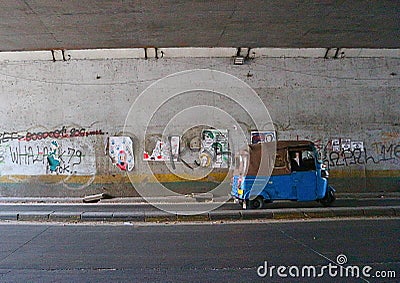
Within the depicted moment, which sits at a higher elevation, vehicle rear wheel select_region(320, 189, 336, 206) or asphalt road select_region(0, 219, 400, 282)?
vehicle rear wheel select_region(320, 189, 336, 206)

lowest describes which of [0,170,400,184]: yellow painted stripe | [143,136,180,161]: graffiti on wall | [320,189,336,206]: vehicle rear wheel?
[320,189,336,206]: vehicle rear wheel

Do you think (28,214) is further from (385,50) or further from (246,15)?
(385,50)

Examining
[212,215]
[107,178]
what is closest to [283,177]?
[212,215]

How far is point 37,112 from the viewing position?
19719 millimetres

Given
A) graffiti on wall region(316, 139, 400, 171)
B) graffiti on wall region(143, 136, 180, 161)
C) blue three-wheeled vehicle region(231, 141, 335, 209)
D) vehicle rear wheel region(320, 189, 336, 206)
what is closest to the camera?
blue three-wheeled vehicle region(231, 141, 335, 209)

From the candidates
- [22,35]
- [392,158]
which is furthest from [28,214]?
[392,158]

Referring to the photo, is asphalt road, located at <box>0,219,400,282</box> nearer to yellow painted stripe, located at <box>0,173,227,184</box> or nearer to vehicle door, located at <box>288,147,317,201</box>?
vehicle door, located at <box>288,147,317,201</box>

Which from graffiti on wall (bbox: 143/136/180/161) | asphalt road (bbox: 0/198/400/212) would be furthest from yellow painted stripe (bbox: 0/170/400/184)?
asphalt road (bbox: 0/198/400/212)

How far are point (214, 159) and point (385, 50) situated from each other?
28.3ft

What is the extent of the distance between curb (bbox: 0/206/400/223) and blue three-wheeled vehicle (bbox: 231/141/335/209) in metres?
0.74

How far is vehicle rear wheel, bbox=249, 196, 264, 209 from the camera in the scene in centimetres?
1451
